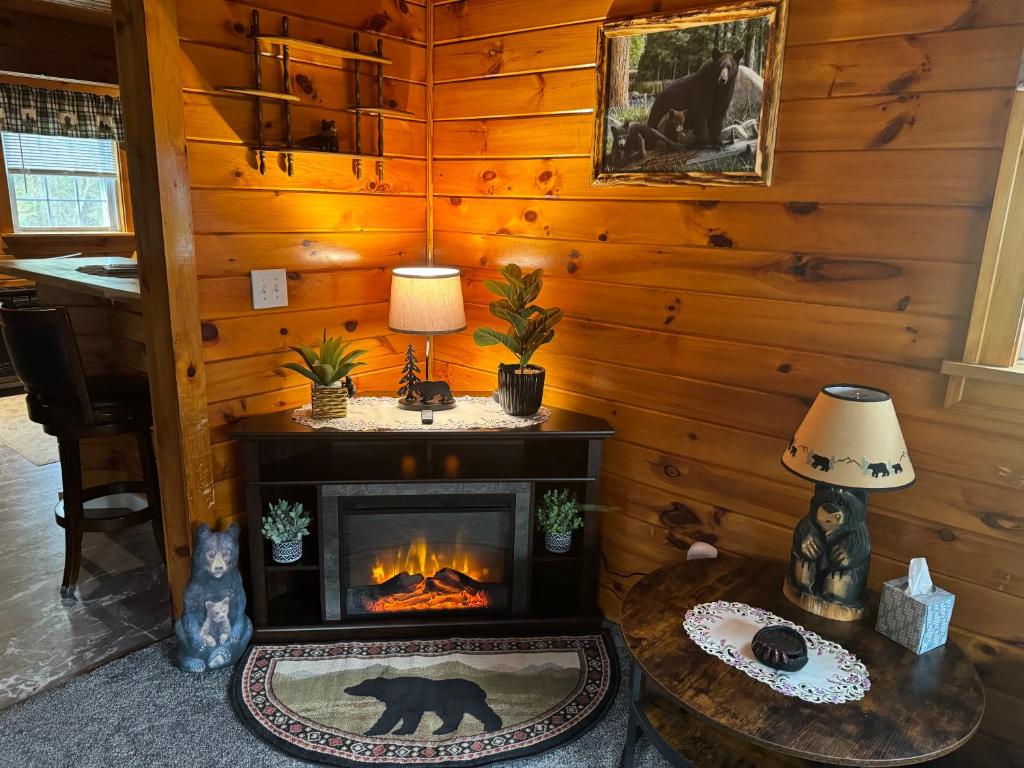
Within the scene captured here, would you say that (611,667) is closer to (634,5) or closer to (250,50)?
(634,5)

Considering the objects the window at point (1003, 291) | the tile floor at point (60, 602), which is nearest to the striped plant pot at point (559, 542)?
the window at point (1003, 291)

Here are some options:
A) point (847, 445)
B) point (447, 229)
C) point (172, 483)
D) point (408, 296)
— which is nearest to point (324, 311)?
point (408, 296)

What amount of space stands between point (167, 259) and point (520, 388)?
1.10 meters

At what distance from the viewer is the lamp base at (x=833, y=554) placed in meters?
1.58

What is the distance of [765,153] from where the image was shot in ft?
6.12

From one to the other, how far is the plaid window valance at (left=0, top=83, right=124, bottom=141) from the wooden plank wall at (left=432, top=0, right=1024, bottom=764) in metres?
3.89

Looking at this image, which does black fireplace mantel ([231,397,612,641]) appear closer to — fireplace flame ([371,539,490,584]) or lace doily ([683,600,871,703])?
fireplace flame ([371,539,490,584])

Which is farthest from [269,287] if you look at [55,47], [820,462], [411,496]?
[55,47]

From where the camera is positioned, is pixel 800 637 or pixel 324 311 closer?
pixel 800 637

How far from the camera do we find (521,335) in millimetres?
2270

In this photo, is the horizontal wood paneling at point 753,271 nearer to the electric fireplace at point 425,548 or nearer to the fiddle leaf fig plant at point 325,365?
the fiddle leaf fig plant at point 325,365

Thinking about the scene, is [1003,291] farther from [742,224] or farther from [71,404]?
[71,404]

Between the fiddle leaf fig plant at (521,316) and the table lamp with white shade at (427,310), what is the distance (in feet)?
0.45

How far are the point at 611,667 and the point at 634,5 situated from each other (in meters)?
1.96
